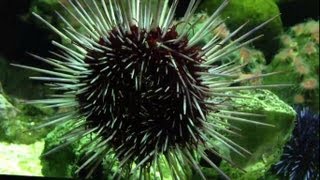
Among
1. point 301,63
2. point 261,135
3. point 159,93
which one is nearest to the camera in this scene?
point 159,93

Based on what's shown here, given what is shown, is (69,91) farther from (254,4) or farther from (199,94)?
(254,4)

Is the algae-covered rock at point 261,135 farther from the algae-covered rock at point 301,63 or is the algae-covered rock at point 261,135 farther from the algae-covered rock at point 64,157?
the algae-covered rock at point 64,157

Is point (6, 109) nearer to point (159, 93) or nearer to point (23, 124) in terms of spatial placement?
point (23, 124)

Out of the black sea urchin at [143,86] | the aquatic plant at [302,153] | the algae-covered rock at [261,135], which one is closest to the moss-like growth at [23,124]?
the black sea urchin at [143,86]

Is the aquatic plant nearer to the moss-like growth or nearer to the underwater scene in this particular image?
the underwater scene

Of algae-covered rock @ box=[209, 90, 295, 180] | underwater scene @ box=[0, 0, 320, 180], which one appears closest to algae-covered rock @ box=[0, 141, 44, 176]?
underwater scene @ box=[0, 0, 320, 180]

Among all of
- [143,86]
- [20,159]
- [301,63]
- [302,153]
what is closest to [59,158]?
[20,159]
